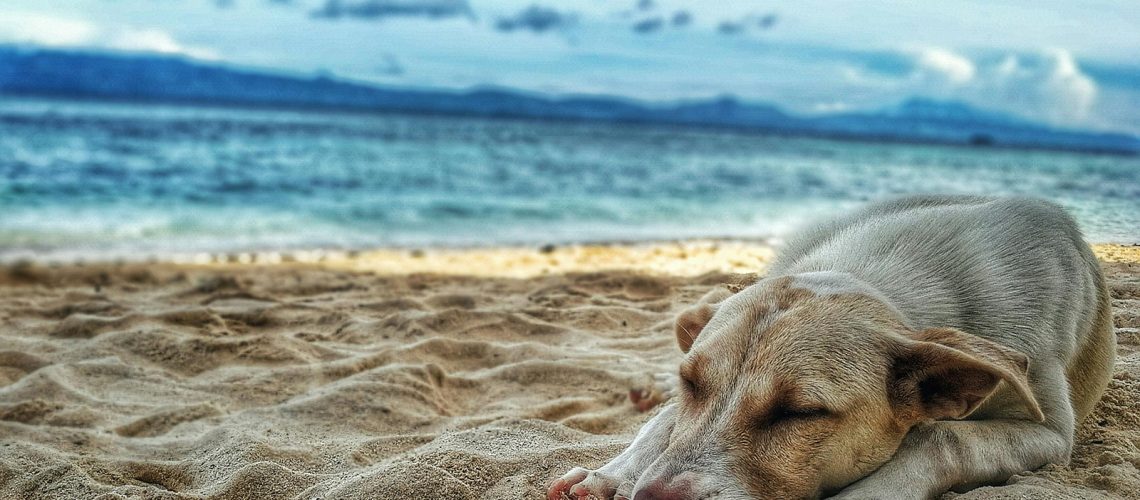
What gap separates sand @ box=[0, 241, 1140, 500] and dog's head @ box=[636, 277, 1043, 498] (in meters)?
0.34

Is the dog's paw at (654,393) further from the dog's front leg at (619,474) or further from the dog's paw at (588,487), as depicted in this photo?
the dog's paw at (588,487)

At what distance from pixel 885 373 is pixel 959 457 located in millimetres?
377

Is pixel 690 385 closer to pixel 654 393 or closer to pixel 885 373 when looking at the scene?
pixel 885 373

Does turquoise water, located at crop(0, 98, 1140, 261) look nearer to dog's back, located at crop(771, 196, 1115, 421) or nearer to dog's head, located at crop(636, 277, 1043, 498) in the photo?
dog's back, located at crop(771, 196, 1115, 421)

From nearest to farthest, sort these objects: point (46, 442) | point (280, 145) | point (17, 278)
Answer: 1. point (46, 442)
2. point (17, 278)
3. point (280, 145)

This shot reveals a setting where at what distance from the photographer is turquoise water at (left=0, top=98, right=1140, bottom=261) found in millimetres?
10727

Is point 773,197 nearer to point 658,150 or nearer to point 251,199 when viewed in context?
point 251,199

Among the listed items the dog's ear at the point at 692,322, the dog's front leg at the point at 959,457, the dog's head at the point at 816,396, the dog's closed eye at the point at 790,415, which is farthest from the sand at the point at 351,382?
the dog's ear at the point at 692,322

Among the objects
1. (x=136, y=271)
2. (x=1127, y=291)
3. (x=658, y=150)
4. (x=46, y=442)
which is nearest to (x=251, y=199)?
(x=136, y=271)

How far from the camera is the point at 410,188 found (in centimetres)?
2092

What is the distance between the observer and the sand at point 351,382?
11.1 ft

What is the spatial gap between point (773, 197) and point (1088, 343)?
18601 mm

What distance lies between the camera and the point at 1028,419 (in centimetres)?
281

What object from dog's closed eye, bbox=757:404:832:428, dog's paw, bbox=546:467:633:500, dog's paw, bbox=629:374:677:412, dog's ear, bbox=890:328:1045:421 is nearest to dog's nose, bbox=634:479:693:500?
dog's closed eye, bbox=757:404:832:428
